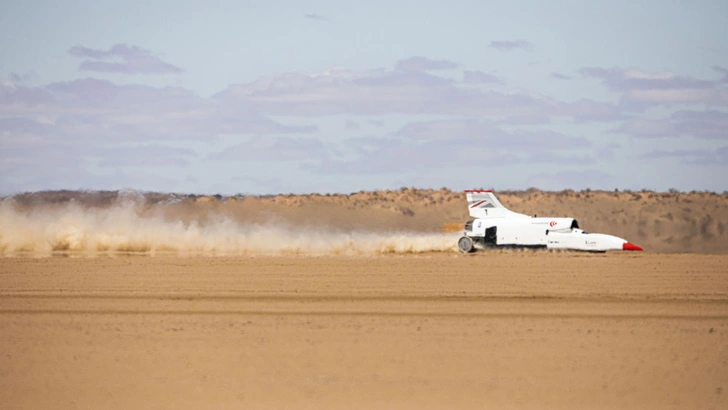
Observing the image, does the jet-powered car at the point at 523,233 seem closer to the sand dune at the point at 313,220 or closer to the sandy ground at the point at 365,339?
the sand dune at the point at 313,220

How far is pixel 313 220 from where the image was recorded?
67.1 m

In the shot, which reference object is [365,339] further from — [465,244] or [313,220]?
[313,220]

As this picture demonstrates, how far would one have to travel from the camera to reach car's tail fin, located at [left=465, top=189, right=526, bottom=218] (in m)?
39.7

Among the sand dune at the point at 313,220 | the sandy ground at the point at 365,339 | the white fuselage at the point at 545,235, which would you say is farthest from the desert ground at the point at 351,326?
the white fuselage at the point at 545,235

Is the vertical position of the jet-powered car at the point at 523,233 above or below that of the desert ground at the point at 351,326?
above

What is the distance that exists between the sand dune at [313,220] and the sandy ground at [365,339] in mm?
13046

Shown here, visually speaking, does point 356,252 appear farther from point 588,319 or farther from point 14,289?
point 588,319

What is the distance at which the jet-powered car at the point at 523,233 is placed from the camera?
3700cm

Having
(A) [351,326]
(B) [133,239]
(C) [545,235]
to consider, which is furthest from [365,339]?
(B) [133,239]

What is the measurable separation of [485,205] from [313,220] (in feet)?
94.1

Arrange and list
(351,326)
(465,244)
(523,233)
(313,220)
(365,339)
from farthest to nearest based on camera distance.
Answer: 1. (313,220)
2. (465,244)
3. (523,233)
4. (351,326)
5. (365,339)

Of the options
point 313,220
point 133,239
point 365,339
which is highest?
point 313,220

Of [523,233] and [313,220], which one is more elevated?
[313,220]

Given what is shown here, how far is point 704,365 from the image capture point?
1427 centimetres
